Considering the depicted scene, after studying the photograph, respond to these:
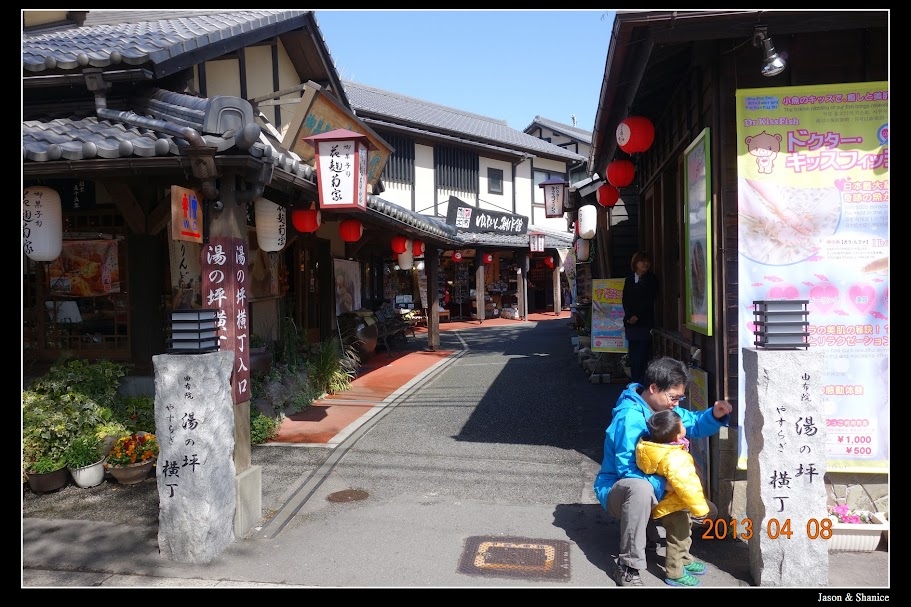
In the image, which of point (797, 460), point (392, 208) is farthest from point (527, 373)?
point (797, 460)

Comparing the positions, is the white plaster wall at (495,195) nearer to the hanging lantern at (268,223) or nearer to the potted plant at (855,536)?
the hanging lantern at (268,223)

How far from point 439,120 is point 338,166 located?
775 inches

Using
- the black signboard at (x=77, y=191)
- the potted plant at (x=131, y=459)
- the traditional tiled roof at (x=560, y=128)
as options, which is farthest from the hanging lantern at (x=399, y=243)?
the traditional tiled roof at (x=560, y=128)

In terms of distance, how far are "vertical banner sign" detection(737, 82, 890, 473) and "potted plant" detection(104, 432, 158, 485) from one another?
233 inches

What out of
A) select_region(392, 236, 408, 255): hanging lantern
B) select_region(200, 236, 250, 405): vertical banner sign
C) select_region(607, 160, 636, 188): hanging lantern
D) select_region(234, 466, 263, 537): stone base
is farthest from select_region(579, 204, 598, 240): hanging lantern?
select_region(234, 466, 263, 537): stone base

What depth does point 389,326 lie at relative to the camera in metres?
16.2

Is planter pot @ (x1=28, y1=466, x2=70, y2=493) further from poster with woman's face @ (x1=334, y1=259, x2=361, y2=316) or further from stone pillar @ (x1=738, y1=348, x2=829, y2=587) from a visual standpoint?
poster with woman's face @ (x1=334, y1=259, x2=361, y2=316)

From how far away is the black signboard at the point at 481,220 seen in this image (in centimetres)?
2105

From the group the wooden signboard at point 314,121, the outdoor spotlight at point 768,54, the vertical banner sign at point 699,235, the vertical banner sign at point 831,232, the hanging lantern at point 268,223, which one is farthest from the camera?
the wooden signboard at point 314,121

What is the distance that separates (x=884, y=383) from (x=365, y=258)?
1458 centimetres

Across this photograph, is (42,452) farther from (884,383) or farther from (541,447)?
(884,383)

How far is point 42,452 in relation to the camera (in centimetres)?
624

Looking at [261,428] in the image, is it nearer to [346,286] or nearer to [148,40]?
[148,40]

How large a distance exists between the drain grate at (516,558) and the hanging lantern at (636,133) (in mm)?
4529
